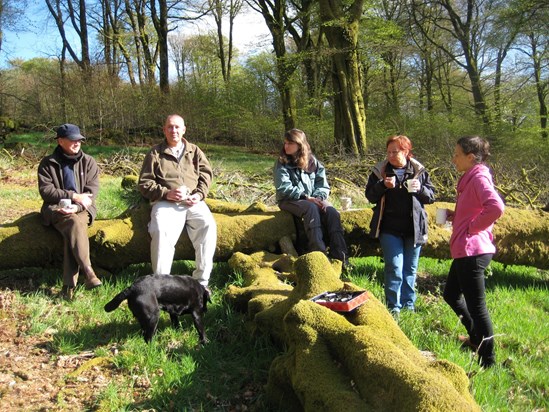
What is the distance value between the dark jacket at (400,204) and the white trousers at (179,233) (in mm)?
1831

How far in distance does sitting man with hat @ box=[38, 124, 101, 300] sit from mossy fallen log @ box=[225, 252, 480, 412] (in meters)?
2.27

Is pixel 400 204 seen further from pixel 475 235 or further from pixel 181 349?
pixel 181 349

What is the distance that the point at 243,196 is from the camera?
28.5 feet

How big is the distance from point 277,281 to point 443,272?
297 cm

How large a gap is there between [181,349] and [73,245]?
1.86 m

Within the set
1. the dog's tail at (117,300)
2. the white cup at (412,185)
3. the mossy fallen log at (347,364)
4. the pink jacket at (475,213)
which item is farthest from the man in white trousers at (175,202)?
the pink jacket at (475,213)

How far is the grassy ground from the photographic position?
10.3 ft

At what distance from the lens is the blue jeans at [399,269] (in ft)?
15.3

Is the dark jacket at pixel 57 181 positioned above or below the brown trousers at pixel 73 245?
above

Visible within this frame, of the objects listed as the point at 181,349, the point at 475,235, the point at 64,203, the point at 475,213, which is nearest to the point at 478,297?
the point at 475,235

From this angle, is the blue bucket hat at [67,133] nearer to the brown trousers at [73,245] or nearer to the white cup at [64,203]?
the white cup at [64,203]

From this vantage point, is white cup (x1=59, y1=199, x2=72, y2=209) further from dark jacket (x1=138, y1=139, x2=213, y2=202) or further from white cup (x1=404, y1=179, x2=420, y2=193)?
white cup (x1=404, y1=179, x2=420, y2=193)

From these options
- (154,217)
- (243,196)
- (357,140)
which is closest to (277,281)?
(154,217)

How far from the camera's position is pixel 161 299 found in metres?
3.93
